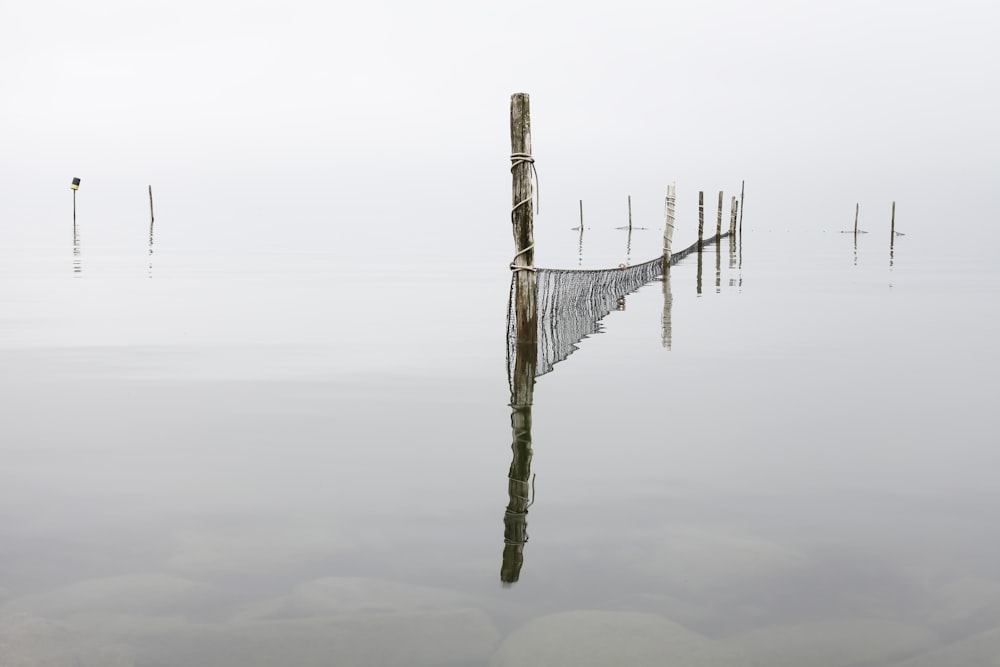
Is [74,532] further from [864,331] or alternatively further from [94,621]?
[864,331]

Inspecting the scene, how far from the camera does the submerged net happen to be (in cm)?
1314

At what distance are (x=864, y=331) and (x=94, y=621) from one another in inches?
628

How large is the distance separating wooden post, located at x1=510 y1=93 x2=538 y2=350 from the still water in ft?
3.69

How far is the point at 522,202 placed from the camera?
37.5 feet

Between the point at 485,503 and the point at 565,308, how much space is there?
28.2 feet

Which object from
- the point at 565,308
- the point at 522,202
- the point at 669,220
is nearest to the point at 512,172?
the point at 522,202

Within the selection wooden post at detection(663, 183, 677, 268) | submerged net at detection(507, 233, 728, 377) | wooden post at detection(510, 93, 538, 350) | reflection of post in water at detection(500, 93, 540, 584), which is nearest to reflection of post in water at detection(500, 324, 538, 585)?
reflection of post in water at detection(500, 93, 540, 584)

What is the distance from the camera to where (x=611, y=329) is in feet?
58.6

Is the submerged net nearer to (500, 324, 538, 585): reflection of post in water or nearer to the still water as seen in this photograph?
(500, 324, 538, 585): reflection of post in water

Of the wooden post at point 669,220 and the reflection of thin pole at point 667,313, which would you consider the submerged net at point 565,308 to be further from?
the wooden post at point 669,220

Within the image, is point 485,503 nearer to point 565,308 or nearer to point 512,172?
point 512,172

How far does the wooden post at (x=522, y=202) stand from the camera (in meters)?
11.2

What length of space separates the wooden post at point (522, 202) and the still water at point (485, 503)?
1.13m

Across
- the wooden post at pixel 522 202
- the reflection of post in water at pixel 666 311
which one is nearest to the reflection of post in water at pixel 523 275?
the wooden post at pixel 522 202
